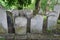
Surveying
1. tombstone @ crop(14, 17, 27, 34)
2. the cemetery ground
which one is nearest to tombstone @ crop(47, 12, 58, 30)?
the cemetery ground

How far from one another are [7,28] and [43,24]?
31cm

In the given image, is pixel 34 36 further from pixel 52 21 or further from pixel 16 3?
pixel 16 3

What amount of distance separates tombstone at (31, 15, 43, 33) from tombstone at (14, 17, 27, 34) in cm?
6

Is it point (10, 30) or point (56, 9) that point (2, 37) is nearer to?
point (10, 30)

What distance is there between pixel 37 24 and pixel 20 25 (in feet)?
0.44

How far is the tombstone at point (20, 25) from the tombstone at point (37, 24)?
64 millimetres

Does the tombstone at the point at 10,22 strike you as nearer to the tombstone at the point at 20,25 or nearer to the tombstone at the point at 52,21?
the tombstone at the point at 20,25

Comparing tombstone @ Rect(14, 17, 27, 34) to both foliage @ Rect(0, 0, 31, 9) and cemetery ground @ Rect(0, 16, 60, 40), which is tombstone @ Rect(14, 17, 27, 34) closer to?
cemetery ground @ Rect(0, 16, 60, 40)

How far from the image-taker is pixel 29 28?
1.20 m

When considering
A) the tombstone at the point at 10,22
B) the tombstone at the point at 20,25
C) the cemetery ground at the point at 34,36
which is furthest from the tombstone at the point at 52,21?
the tombstone at the point at 10,22

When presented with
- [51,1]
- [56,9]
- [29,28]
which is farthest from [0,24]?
[51,1]

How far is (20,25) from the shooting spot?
113 cm

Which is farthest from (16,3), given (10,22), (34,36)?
(34,36)

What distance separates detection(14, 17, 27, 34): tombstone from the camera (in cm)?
111
